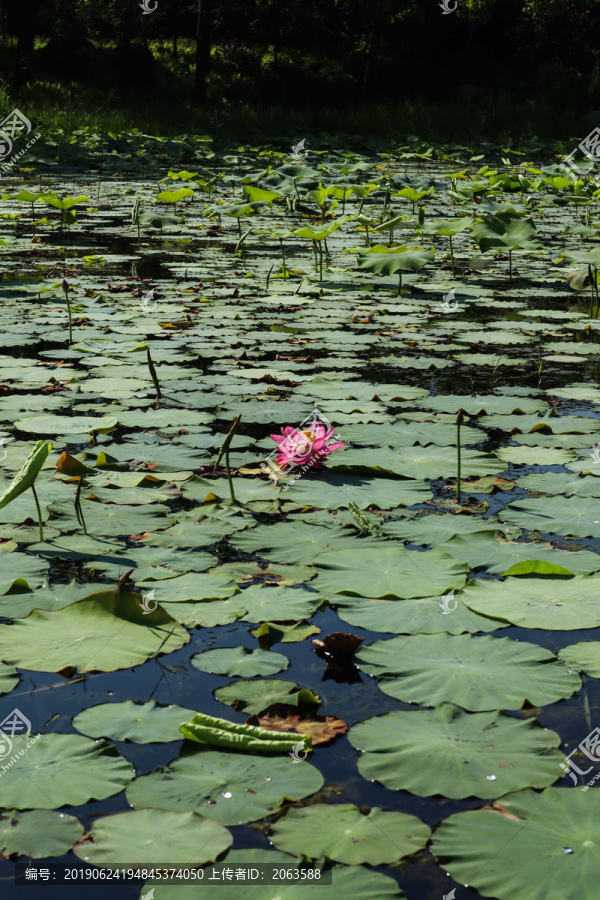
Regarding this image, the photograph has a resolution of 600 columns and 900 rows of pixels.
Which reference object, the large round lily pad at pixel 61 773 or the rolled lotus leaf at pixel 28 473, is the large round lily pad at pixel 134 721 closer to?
the large round lily pad at pixel 61 773

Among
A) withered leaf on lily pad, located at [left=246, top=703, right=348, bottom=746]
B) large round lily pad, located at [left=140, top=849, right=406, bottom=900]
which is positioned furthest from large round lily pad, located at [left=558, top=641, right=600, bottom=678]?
large round lily pad, located at [left=140, top=849, right=406, bottom=900]

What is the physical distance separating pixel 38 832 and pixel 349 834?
1.18 feet

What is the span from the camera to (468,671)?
1343 mm

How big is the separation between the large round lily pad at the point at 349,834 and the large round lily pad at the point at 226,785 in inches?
1.5

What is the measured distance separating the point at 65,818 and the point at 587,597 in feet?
3.06

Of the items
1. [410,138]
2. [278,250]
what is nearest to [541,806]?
[278,250]

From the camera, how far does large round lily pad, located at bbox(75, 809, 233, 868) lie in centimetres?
98

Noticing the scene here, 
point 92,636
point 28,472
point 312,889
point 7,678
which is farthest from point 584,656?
point 28,472

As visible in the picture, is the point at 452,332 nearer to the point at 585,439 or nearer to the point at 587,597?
the point at 585,439

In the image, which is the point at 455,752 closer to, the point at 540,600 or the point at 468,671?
the point at 468,671

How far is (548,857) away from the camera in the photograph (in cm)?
97

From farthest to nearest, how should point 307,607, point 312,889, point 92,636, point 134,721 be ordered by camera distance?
point 307,607 → point 92,636 → point 134,721 → point 312,889

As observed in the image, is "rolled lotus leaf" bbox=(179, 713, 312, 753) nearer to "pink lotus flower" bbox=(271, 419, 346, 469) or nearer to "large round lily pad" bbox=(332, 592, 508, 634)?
"large round lily pad" bbox=(332, 592, 508, 634)

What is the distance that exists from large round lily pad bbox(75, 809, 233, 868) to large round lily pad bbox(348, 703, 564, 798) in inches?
8.8
